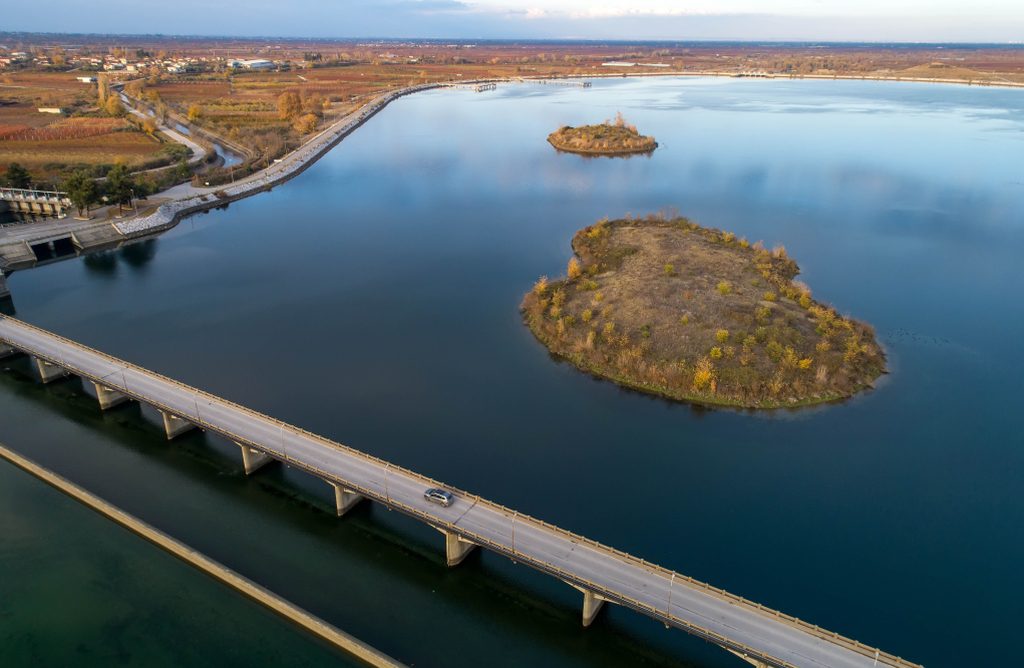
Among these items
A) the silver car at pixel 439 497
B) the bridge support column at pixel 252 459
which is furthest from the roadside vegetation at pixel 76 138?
the silver car at pixel 439 497

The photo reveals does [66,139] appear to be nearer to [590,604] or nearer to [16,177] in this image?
[16,177]

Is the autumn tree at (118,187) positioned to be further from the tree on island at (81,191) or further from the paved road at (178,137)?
the paved road at (178,137)

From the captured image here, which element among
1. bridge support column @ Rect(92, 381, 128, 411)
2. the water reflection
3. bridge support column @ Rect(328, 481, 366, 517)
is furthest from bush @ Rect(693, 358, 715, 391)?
the water reflection

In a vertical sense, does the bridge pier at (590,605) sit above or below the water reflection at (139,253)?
above

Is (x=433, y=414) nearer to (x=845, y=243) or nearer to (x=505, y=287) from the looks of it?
(x=505, y=287)

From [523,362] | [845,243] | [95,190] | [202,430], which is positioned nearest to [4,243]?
Answer: [95,190]
